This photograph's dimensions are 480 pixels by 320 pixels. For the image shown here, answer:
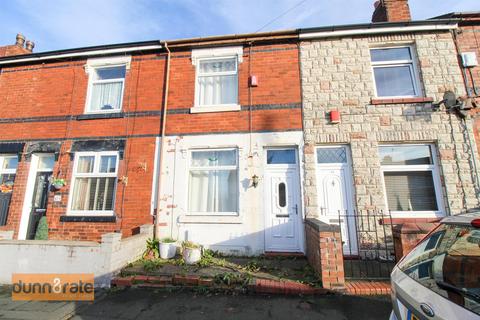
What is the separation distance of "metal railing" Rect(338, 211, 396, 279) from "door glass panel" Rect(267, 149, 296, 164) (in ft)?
5.94

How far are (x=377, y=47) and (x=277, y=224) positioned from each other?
18.8ft

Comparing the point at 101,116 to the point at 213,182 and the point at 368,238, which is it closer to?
the point at 213,182

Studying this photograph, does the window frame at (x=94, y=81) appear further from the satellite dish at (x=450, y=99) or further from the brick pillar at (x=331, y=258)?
the satellite dish at (x=450, y=99)

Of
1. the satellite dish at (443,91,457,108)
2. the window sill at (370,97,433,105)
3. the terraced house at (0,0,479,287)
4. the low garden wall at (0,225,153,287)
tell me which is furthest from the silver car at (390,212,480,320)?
the satellite dish at (443,91,457,108)

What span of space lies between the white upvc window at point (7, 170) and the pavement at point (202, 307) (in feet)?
14.4

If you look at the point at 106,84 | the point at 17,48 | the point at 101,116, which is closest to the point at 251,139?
the point at 101,116

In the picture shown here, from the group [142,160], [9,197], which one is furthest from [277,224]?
[9,197]

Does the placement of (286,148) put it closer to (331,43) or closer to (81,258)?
(331,43)

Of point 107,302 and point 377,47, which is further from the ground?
point 377,47

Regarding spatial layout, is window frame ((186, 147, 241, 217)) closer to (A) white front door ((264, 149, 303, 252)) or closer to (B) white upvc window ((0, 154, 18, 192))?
(A) white front door ((264, 149, 303, 252))

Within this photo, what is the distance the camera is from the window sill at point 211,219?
5.95 m

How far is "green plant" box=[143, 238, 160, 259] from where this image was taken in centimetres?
555

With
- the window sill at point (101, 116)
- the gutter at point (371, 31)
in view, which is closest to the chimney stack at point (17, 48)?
the window sill at point (101, 116)

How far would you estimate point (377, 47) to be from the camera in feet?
21.7
